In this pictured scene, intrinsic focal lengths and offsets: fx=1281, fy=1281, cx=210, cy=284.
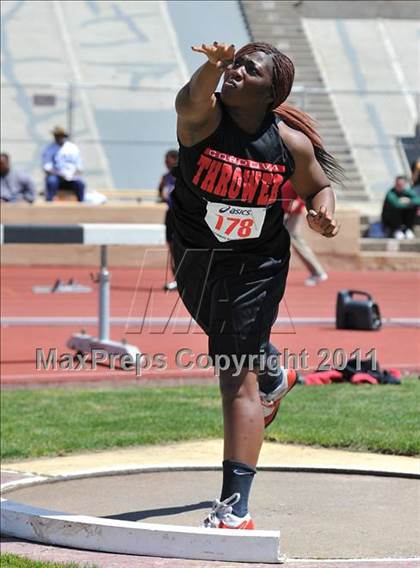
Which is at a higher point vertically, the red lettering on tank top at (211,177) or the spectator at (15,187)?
the spectator at (15,187)

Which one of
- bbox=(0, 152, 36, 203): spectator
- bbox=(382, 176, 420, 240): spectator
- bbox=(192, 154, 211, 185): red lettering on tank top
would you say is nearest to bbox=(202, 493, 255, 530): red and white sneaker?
bbox=(192, 154, 211, 185): red lettering on tank top

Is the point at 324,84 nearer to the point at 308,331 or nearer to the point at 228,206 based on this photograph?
the point at 308,331

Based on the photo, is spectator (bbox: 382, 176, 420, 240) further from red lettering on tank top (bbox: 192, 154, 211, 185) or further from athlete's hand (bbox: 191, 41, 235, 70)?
athlete's hand (bbox: 191, 41, 235, 70)

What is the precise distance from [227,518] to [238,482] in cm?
14

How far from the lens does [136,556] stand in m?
4.77

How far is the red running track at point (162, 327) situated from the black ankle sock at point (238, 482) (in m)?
2.31

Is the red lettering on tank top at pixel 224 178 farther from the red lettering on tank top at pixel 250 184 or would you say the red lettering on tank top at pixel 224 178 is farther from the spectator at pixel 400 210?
the spectator at pixel 400 210

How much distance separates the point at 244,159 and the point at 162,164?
2072 cm

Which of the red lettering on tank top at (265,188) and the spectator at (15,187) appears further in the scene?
the spectator at (15,187)

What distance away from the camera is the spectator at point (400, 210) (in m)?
22.5

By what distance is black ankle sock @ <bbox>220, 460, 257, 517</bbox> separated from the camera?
484cm

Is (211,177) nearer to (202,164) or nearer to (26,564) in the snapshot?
(202,164)

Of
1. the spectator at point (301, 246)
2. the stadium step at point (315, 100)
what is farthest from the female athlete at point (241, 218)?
the stadium step at point (315, 100)

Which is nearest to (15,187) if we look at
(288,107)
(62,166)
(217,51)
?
(62,166)
